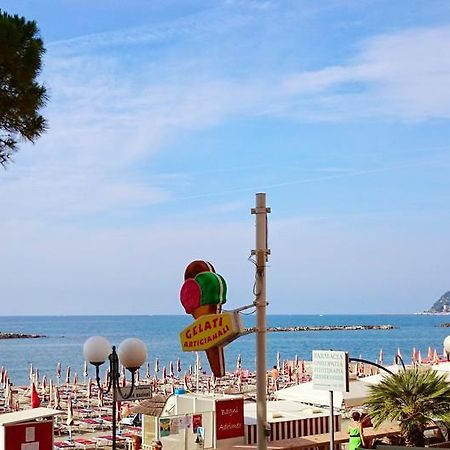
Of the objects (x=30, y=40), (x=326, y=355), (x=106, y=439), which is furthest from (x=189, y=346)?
(x=106, y=439)

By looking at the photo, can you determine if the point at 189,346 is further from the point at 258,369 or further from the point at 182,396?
the point at 182,396

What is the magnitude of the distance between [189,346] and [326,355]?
1.80 metres

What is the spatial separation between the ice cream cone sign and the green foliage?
8.14ft

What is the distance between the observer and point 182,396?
1449 centimetres

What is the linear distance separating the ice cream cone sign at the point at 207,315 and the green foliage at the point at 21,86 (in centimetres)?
248

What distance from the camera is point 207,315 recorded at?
25.9 feet

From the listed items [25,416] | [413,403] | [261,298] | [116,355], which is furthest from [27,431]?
[413,403]

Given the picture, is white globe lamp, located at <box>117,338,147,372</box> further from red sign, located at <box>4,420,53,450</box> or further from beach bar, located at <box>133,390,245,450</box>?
beach bar, located at <box>133,390,245,450</box>

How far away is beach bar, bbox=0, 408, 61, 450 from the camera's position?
9688 millimetres

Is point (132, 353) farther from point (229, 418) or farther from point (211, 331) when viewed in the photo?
point (229, 418)

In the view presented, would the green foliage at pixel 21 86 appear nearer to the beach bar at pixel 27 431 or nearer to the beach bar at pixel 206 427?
the beach bar at pixel 27 431

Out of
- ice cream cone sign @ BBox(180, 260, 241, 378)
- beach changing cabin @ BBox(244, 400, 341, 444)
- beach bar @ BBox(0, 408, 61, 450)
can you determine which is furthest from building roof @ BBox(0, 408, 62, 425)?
beach changing cabin @ BBox(244, 400, 341, 444)

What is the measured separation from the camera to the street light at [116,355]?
8.66 metres

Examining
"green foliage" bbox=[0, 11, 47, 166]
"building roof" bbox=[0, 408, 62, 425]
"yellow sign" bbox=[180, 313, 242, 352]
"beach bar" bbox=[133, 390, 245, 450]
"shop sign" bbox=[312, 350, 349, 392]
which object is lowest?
"beach bar" bbox=[133, 390, 245, 450]
